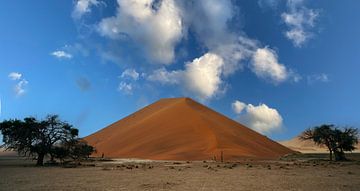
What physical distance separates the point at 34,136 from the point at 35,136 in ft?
0.37

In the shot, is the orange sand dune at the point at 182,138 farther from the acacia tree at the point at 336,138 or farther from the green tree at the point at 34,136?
the green tree at the point at 34,136

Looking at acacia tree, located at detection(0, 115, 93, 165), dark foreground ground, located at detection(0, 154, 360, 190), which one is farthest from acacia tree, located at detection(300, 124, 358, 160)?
acacia tree, located at detection(0, 115, 93, 165)

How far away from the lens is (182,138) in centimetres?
9238

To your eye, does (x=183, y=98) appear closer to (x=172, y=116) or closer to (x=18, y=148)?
(x=172, y=116)

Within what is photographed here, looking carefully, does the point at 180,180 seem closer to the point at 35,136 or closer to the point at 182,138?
the point at 35,136

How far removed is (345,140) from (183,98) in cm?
7856

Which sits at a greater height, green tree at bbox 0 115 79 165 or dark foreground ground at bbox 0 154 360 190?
green tree at bbox 0 115 79 165

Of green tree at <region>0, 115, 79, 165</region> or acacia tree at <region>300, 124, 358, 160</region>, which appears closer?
green tree at <region>0, 115, 79, 165</region>

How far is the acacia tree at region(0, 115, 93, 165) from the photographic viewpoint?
4562cm

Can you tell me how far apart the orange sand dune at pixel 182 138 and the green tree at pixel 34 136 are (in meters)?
30.6

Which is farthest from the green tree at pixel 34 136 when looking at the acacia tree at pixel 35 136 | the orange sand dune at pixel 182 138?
the orange sand dune at pixel 182 138

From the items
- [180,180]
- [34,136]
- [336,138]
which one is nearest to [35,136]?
[34,136]

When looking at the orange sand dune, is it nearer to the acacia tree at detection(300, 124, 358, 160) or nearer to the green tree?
the acacia tree at detection(300, 124, 358, 160)

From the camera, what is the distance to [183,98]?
445ft
